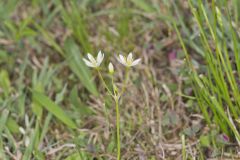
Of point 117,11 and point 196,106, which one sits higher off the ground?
point 117,11

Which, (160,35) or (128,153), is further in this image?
(160,35)

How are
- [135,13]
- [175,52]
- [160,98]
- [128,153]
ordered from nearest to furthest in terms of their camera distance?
[128,153] < [160,98] < [175,52] < [135,13]

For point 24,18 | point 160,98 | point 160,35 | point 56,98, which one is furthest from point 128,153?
point 24,18

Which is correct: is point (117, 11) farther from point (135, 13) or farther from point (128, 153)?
point (128, 153)

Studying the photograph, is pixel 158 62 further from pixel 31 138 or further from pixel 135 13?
pixel 31 138

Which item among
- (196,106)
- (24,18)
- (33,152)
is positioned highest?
(24,18)

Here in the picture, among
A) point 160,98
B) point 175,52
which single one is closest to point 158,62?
point 175,52

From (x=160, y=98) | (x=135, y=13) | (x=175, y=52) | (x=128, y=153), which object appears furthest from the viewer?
(x=135, y=13)
